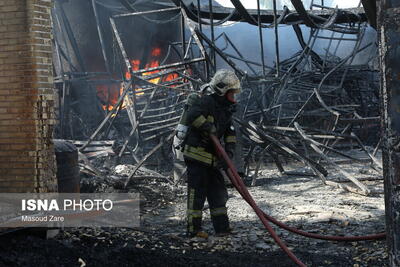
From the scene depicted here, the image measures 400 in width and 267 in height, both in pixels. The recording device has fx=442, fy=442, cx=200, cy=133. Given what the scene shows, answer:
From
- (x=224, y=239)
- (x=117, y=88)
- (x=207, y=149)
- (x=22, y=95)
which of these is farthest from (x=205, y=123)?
(x=117, y=88)

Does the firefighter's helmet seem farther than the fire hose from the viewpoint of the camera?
Yes

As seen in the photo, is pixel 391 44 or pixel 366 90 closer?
pixel 391 44

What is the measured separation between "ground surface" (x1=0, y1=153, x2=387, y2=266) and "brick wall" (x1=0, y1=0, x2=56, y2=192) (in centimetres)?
75

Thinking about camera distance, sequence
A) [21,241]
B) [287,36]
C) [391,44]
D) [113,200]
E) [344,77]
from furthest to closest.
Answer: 1. [287,36]
2. [344,77]
3. [113,200]
4. [21,241]
5. [391,44]

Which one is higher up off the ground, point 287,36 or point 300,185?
point 287,36

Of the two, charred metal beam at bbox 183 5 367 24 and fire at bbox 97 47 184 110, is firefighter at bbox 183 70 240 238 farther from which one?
charred metal beam at bbox 183 5 367 24

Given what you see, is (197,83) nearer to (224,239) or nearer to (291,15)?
(224,239)

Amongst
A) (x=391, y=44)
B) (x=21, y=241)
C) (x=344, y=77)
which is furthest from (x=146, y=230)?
(x=344, y=77)

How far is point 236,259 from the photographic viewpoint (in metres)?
4.50

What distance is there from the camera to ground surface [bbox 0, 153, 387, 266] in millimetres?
4094

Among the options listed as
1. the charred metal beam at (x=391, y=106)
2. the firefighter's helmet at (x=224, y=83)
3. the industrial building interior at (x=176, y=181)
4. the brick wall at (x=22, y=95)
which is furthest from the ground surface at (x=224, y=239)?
the charred metal beam at (x=391, y=106)

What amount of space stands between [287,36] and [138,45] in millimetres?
10524

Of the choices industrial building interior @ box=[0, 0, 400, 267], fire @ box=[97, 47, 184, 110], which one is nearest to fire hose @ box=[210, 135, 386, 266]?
industrial building interior @ box=[0, 0, 400, 267]

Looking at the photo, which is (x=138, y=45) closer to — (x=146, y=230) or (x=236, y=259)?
(x=146, y=230)
